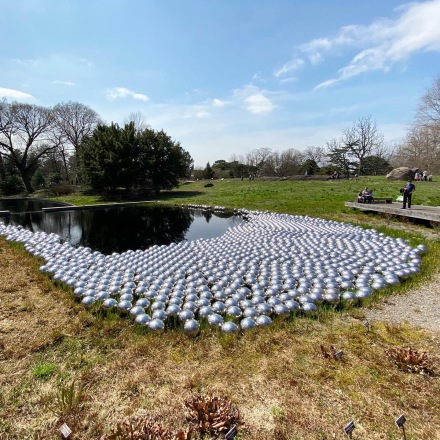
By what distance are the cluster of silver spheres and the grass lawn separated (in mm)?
355

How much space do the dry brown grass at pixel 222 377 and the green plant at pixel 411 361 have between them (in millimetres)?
83

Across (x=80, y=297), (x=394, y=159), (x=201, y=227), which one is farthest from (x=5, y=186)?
(x=394, y=159)

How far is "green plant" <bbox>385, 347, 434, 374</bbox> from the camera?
10.2 feet

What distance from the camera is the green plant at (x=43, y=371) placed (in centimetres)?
310

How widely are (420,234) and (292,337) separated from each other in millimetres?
8079

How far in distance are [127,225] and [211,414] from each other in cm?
1228

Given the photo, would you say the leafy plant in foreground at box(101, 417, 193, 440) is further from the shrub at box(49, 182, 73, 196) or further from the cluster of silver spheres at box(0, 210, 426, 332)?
the shrub at box(49, 182, 73, 196)

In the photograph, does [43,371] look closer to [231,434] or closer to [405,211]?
[231,434]

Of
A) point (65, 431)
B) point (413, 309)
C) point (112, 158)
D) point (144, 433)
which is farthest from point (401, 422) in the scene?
point (112, 158)

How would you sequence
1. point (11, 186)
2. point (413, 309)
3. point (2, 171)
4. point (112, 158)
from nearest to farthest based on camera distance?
point (413, 309)
point (112, 158)
point (11, 186)
point (2, 171)

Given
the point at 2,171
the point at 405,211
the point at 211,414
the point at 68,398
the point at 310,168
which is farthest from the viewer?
the point at 310,168

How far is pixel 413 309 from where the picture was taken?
4.67 m

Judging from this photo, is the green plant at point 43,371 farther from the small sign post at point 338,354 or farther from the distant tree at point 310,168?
the distant tree at point 310,168

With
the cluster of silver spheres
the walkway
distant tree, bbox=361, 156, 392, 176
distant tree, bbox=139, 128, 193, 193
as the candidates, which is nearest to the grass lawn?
the cluster of silver spheres
